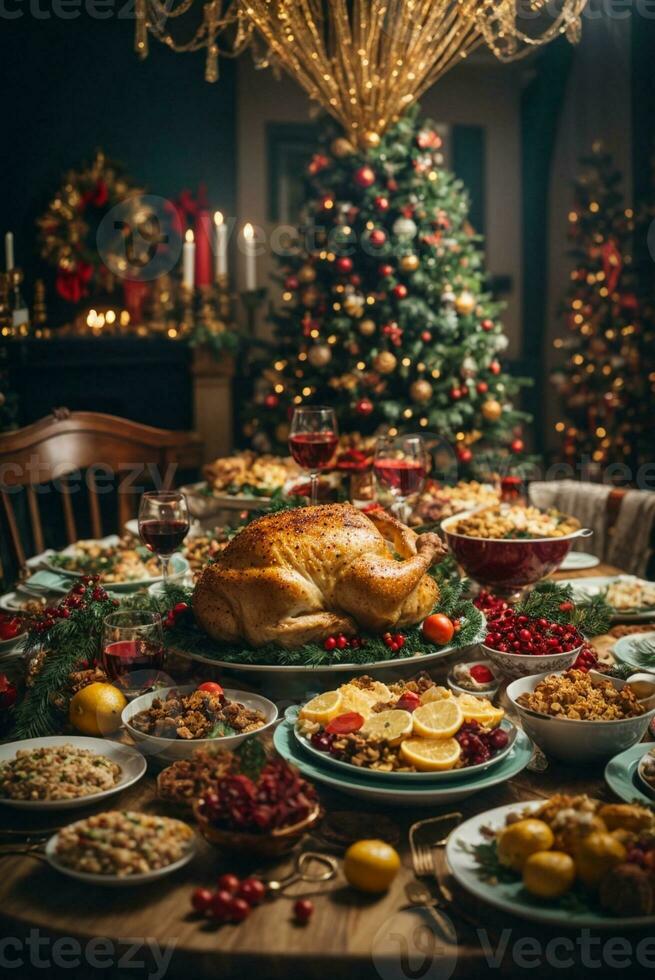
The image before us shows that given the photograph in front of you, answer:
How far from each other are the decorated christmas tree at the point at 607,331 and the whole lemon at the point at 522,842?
5220mm

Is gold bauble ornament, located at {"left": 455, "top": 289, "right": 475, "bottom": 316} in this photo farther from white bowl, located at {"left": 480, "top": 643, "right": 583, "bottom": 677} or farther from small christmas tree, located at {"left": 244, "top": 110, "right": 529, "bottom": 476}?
white bowl, located at {"left": 480, "top": 643, "right": 583, "bottom": 677}

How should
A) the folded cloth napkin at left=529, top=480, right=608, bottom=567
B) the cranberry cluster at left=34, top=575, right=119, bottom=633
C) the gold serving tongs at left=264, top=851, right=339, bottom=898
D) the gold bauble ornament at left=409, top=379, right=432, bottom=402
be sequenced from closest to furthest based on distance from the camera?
the gold serving tongs at left=264, top=851, right=339, bottom=898 < the cranberry cluster at left=34, top=575, right=119, bottom=633 < the folded cloth napkin at left=529, top=480, right=608, bottom=567 < the gold bauble ornament at left=409, top=379, right=432, bottom=402

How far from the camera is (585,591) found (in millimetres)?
2229

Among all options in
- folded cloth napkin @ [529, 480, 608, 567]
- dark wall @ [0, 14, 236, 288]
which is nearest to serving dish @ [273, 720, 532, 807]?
folded cloth napkin @ [529, 480, 608, 567]

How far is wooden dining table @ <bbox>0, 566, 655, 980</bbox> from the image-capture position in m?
1.01

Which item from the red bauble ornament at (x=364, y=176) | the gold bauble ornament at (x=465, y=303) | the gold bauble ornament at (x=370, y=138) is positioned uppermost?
the gold bauble ornament at (x=370, y=138)

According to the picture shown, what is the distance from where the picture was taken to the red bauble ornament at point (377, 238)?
4.92 metres

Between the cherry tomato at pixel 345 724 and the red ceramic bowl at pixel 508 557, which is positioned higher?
the red ceramic bowl at pixel 508 557

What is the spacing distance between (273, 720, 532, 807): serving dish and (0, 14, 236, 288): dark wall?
580 cm

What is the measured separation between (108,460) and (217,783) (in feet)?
7.42

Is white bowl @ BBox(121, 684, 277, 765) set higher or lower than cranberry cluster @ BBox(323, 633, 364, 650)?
lower

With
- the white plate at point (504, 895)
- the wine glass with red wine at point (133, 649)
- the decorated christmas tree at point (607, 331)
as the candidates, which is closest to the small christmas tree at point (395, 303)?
the decorated christmas tree at point (607, 331)

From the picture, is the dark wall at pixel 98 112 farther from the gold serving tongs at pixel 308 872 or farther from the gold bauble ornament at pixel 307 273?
the gold serving tongs at pixel 308 872

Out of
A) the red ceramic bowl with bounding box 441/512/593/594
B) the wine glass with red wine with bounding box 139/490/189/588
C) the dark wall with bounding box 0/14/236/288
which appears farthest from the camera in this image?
the dark wall with bounding box 0/14/236/288
